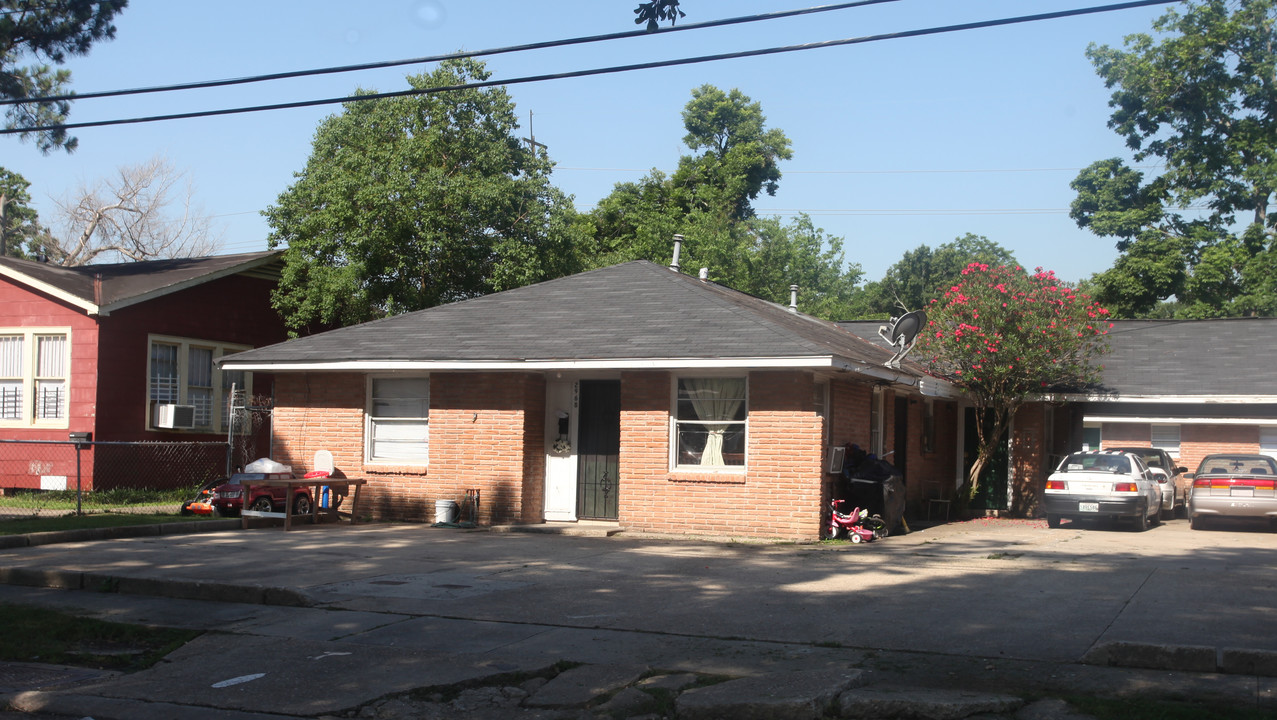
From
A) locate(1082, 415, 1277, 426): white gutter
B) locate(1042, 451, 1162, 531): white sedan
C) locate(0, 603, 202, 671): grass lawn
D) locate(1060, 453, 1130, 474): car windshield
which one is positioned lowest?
locate(0, 603, 202, 671): grass lawn

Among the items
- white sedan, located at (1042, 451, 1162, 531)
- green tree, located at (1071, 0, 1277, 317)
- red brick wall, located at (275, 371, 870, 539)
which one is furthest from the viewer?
green tree, located at (1071, 0, 1277, 317)

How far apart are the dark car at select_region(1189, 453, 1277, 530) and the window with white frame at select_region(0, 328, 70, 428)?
22.1m

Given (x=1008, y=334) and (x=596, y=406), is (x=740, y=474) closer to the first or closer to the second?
(x=596, y=406)

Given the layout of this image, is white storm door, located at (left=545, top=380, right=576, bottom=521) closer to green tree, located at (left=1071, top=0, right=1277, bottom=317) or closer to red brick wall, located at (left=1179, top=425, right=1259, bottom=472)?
red brick wall, located at (left=1179, top=425, right=1259, bottom=472)

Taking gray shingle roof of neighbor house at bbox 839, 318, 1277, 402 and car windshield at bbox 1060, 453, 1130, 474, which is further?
gray shingle roof of neighbor house at bbox 839, 318, 1277, 402

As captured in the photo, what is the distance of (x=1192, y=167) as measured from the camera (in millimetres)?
39531

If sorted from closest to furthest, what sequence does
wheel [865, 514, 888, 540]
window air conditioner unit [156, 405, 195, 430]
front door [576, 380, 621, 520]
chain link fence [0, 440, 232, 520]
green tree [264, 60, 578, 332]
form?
wheel [865, 514, 888, 540] < front door [576, 380, 621, 520] < chain link fence [0, 440, 232, 520] < window air conditioner unit [156, 405, 195, 430] < green tree [264, 60, 578, 332]

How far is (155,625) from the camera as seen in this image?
912 cm

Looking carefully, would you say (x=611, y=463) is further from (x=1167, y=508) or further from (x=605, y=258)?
(x=605, y=258)

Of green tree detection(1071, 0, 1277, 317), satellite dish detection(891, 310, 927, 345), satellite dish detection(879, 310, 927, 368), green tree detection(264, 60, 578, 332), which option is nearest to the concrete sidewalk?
satellite dish detection(879, 310, 927, 368)

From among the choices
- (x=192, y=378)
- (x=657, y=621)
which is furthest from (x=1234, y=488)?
(x=192, y=378)

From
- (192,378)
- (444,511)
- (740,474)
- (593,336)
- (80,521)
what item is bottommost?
(80,521)

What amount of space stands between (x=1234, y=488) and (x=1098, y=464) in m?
2.46

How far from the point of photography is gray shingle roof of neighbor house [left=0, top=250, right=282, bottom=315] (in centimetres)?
2106
